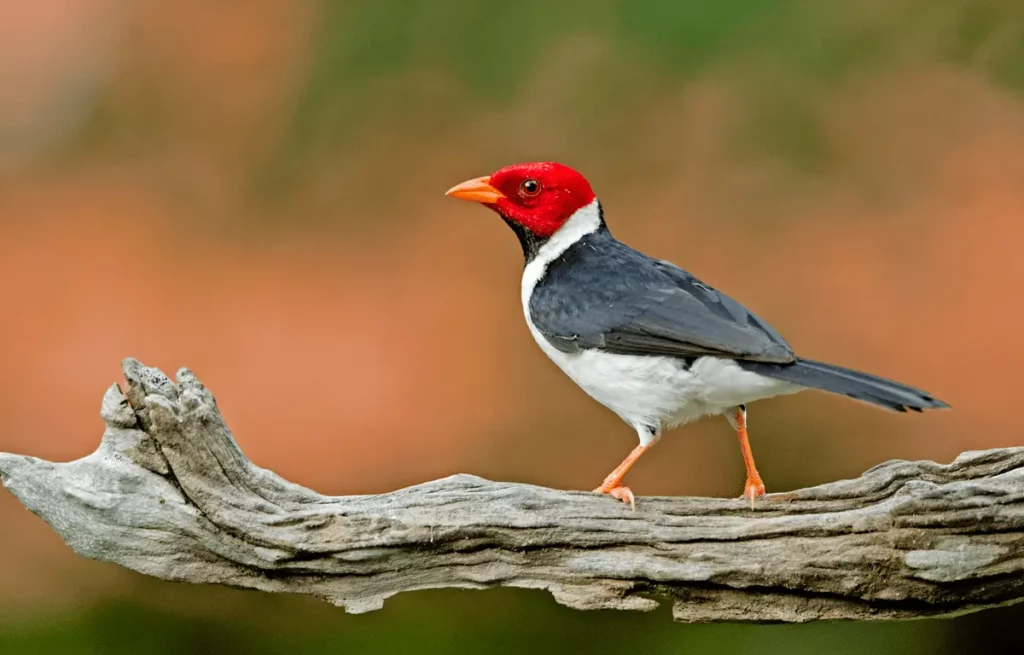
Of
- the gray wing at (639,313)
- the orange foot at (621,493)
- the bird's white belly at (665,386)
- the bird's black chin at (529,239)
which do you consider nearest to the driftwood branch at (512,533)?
the orange foot at (621,493)

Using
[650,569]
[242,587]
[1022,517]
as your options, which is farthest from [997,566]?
[242,587]

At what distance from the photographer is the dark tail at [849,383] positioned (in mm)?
3035

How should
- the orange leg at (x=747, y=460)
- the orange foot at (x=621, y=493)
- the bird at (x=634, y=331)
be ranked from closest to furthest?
the bird at (x=634, y=331) → the orange foot at (x=621, y=493) → the orange leg at (x=747, y=460)

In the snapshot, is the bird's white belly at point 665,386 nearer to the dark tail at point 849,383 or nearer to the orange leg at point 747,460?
the dark tail at point 849,383

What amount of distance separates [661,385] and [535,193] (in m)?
0.97

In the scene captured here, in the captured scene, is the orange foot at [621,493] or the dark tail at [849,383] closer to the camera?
the dark tail at [849,383]

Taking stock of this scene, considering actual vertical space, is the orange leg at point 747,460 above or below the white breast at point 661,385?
below

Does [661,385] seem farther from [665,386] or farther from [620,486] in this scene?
[620,486]

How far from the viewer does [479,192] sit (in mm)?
4227

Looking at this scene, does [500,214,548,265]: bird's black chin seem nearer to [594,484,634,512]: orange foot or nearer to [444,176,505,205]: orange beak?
[444,176,505,205]: orange beak

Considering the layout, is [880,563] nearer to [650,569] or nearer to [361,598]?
[650,569]

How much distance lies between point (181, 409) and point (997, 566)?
7.95ft

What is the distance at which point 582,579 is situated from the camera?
3.54 meters

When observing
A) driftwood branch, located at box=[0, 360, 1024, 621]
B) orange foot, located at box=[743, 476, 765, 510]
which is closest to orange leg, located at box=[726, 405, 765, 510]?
orange foot, located at box=[743, 476, 765, 510]
